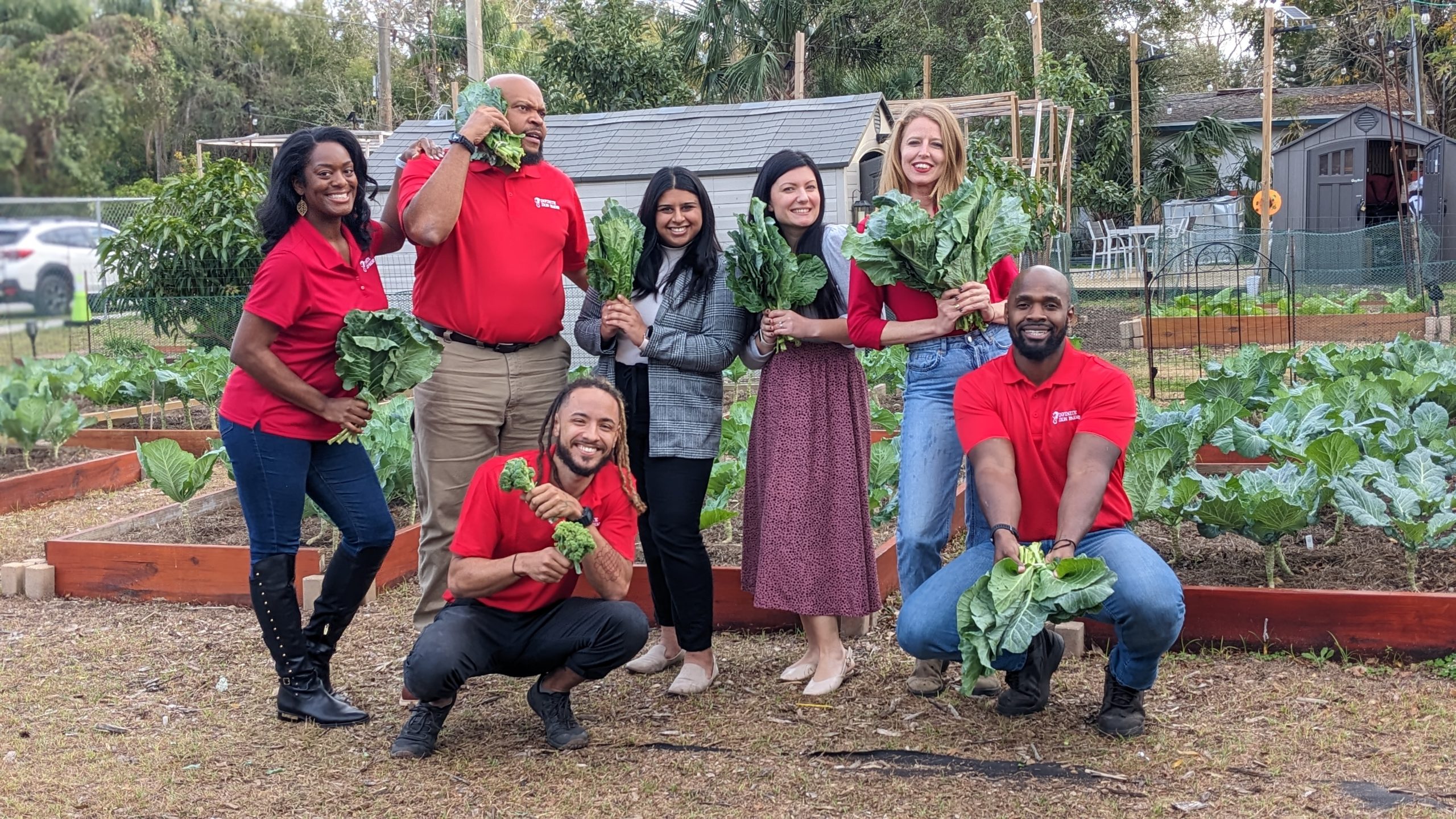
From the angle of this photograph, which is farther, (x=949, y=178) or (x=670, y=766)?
(x=949, y=178)

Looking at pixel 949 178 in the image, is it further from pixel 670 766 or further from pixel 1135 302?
pixel 1135 302

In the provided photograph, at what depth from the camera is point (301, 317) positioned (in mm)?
3754

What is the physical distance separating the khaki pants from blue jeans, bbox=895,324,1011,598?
3.79ft

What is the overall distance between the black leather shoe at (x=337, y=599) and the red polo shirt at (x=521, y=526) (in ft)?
1.28

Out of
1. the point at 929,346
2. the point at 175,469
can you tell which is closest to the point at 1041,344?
the point at 929,346

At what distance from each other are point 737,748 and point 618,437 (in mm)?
980

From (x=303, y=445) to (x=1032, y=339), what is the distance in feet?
7.26

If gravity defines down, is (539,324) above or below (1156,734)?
above

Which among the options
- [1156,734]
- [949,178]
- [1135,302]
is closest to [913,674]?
[1156,734]

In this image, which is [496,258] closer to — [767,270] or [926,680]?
[767,270]

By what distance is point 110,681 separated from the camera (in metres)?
4.52

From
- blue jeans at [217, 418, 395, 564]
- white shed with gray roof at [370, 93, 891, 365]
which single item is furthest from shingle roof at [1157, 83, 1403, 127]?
blue jeans at [217, 418, 395, 564]

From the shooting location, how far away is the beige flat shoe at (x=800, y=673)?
423cm

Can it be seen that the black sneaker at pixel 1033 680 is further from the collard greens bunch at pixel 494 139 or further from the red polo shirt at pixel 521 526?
the collard greens bunch at pixel 494 139
